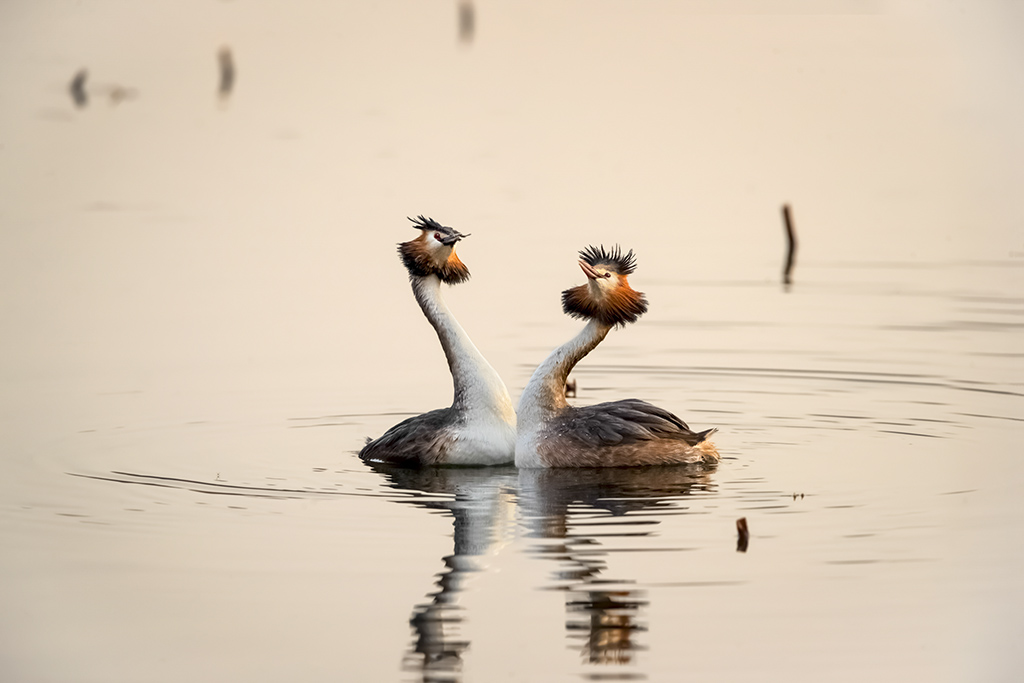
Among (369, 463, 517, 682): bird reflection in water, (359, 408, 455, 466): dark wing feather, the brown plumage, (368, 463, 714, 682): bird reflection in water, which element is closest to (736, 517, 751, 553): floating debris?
(368, 463, 714, 682): bird reflection in water

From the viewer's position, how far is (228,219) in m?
26.4

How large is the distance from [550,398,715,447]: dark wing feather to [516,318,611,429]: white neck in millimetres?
163

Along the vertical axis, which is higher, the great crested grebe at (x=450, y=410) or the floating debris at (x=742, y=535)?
the great crested grebe at (x=450, y=410)

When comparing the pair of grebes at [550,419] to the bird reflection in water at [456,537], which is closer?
the bird reflection in water at [456,537]

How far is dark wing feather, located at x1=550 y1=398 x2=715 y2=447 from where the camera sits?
11.5 meters

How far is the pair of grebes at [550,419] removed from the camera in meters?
11.5

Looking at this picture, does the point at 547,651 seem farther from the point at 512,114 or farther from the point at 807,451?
the point at 512,114

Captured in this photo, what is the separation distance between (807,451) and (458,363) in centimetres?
292

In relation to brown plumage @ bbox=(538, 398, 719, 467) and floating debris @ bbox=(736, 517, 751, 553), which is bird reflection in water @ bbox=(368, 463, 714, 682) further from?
floating debris @ bbox=(736, 517, 751, 553)

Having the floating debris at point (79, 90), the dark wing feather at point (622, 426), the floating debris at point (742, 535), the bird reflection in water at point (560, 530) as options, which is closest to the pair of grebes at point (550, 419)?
the dark wing feather at point (622, 426)

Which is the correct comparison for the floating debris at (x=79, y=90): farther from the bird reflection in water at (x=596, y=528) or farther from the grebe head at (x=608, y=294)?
the bird reflection in water at (x=596, y=528)

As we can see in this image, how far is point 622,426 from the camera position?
11.5m

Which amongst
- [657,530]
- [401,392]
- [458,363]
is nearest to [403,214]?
[401,392]

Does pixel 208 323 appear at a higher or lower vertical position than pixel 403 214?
lower
